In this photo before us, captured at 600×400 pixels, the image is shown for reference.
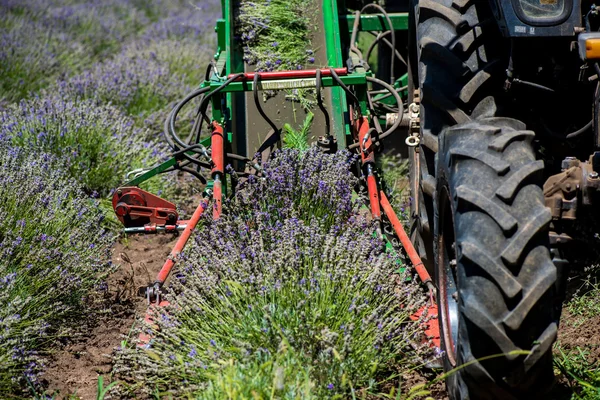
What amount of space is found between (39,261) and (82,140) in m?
1.76

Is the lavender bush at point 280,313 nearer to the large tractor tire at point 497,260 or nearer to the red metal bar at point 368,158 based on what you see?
the red metal bar at point 368,158

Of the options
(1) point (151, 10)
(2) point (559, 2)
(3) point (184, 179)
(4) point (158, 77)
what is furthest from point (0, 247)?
(1) point (151, 10)

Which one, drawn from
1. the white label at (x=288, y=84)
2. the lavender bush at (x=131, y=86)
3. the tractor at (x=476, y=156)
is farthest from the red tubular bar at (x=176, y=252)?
the lavender bush at (x=131, y=86)

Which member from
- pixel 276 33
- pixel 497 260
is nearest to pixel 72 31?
pixel 276 33

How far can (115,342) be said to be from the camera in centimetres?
405

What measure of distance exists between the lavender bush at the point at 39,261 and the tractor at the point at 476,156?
1.10ft

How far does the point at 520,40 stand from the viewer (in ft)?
11.0

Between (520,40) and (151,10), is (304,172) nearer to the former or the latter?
(520,40)

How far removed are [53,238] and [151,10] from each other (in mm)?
7932

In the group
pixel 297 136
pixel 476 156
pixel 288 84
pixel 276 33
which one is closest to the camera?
pixel 476 156

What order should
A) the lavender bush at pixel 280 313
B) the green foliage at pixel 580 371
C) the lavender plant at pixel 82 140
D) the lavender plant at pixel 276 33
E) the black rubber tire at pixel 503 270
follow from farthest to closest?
the lavender plant at pixel 82 140 → the lavender plant at pixel 276 33 → the green foliage at pixel 580 371 → the lavender bush at pixel 280 313 → the black rubber tire at pixel 503 270

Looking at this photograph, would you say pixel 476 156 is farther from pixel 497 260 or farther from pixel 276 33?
pixel 276 33

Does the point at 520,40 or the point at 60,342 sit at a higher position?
the point at 520,40

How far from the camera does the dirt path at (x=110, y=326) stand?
3.65 m
